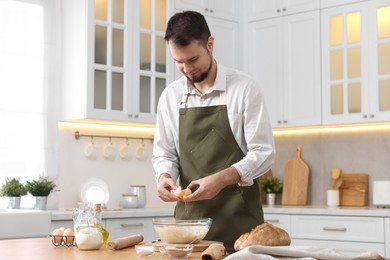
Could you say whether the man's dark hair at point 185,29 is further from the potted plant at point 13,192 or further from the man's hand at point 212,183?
the potted plant at point 13,192

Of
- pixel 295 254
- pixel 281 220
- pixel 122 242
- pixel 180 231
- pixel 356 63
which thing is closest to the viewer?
pixel 295 254

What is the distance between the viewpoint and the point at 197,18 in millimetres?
2771

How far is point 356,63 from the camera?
5.18 meters

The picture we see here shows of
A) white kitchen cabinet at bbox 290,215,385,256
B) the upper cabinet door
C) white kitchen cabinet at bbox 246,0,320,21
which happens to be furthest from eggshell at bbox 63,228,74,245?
white kitchen cabinet at bbox 246,0,320,21

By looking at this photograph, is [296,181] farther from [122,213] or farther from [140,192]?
[122,213]

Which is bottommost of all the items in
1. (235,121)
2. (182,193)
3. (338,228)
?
(338,228)

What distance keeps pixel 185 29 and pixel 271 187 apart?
3.24m

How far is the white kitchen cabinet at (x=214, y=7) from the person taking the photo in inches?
217

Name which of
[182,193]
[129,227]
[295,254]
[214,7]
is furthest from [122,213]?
[295,254]

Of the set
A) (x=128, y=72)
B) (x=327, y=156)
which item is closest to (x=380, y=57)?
(x=327, y=156)

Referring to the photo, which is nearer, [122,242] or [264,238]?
[264,238]

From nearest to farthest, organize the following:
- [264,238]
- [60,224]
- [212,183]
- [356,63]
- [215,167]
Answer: [264,238] < [212,183] < [215,167] < [60,224] < [356,63]

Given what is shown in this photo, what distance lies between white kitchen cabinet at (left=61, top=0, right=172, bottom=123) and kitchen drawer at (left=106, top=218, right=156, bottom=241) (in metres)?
0.76

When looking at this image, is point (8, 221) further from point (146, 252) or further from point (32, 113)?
point (146, 252)
